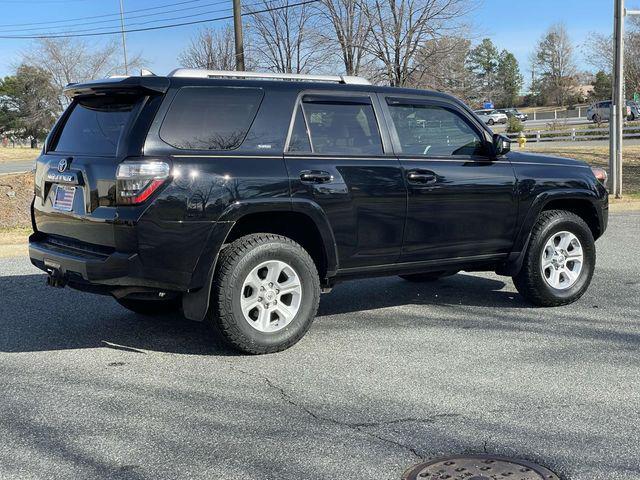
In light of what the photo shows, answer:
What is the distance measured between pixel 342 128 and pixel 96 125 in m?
1.84

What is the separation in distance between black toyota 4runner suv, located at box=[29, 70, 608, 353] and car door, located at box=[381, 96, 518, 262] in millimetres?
13

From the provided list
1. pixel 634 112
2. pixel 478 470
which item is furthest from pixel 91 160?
pixel 634 112

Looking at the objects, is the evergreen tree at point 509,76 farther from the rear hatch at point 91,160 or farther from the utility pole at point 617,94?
the rear hatch at point 91,160

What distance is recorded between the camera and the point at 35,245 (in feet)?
17.7

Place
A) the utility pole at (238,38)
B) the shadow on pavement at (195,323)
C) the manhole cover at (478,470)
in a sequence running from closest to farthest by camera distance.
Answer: the manhole cover at (478,470) < the shadow on pavement at (195,323) < the utility pole at (238,38)

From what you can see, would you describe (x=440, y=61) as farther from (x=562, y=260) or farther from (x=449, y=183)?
(x=449, y=183)

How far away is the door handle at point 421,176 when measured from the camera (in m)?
5.72

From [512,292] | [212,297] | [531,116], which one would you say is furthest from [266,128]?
[531,116]

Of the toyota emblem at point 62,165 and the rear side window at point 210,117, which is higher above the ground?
the rear side window at point 210,117

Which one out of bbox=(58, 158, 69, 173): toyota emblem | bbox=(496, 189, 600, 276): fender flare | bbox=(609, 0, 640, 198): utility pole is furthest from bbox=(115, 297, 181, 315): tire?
bbox=(609, 0, 640, 198): utility pole

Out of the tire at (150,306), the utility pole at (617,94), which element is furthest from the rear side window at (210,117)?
the utility pole at (617,94)

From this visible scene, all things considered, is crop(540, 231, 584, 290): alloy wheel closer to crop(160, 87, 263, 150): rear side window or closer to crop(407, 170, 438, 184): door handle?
crop(407, 170, 438, 184): door handle

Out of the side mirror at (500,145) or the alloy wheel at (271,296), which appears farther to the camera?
the side mirror at (500,145)

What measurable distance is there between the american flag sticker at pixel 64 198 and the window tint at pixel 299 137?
1589 mm
